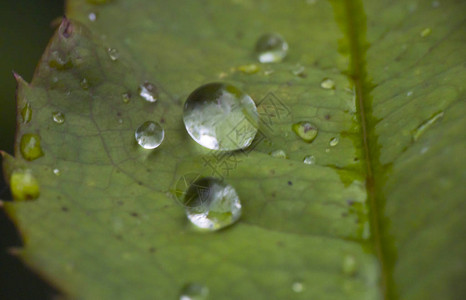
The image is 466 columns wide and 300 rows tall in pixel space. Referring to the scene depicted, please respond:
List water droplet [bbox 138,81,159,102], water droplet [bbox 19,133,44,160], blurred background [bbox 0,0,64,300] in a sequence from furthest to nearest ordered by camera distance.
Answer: blurred background [bbox 0,0,64,300] → water droplet [bbox 138,81,159,102] → water droplet [bbox 19,133,44,160]

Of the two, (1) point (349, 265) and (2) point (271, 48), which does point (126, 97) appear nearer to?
(2) point (271, 48)

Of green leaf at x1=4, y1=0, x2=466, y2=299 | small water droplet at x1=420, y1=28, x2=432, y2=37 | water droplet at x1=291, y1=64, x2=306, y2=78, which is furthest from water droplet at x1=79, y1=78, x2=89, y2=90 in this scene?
small water droplet at x1=420, y1=28, x2=432, y2=37

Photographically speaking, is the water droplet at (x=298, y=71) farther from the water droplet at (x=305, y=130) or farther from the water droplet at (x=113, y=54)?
the water droplet at (x=113, y=54)

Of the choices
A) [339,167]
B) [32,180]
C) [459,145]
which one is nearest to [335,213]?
[339,167]

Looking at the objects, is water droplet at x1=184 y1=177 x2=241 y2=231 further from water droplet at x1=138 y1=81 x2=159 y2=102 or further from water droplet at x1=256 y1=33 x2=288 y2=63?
water droplet at x1=256 y1=33 x2=288 y2=63

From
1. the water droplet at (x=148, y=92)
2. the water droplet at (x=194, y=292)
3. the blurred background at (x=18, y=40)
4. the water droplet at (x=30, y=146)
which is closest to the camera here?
the water droplet at (x=194, y=292)

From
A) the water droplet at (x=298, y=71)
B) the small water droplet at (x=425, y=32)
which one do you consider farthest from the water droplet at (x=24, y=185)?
the small water droplet at (x=425, y=32)
